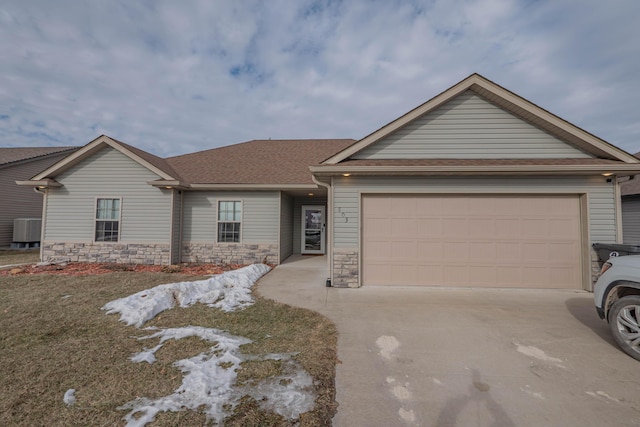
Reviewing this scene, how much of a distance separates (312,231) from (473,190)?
7.49m

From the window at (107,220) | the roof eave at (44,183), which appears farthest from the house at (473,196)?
the roof eave at (44,183)

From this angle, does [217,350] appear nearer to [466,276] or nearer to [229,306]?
[229,306]

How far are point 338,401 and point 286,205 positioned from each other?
9.22m

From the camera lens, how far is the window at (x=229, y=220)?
33.9 feet

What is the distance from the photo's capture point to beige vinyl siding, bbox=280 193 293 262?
10.6 metres

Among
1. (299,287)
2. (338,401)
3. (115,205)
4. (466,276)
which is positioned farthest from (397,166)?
(115,205)

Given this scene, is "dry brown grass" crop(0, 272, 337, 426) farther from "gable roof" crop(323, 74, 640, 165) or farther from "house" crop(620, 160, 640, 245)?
"house" crop(620, 160, 640, 245)

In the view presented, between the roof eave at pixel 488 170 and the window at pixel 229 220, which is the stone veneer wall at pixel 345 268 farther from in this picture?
the window at pixel 229 220

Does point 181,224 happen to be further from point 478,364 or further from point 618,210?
point 618,210

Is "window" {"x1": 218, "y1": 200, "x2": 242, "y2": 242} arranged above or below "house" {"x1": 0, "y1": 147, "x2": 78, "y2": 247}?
below

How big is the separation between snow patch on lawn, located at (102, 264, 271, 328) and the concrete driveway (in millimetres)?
1202

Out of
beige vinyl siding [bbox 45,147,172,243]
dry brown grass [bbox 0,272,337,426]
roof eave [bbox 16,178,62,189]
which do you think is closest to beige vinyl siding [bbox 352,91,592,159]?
dry brown grass [bbox 0,272,337,426]

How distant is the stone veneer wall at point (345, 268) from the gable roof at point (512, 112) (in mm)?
2285

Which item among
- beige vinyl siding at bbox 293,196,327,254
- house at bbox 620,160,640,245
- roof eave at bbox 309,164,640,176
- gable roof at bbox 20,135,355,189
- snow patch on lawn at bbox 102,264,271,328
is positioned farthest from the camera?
beige vinyl siding at bbox 293,196,327,254
